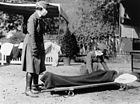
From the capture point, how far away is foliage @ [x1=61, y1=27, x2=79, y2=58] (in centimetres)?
1420

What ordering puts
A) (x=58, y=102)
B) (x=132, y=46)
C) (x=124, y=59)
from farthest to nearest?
(x=124, y=59)
(x=132, y=46)
(x=58, y=102)

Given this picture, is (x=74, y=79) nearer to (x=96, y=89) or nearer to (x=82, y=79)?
(x=82, y=79)

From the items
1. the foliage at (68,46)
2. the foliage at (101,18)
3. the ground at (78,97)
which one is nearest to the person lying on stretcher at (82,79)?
the ground at (78,97)

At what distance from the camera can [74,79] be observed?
6.92 metres

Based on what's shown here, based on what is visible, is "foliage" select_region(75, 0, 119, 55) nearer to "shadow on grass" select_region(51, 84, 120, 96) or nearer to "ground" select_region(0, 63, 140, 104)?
"shadow on grass" select_region(51, 84, 120, 96)

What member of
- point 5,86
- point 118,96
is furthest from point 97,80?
point 5,86

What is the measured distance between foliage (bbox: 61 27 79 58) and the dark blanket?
6.87m

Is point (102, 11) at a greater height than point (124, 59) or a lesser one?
greater

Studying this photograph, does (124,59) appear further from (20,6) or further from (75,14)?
(75,14)

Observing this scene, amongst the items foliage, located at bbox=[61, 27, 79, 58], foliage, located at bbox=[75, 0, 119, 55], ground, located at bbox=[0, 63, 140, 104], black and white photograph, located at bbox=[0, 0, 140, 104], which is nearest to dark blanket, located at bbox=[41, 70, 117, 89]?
black and white photograph, located at bbox=[0, 0, 140, 104]

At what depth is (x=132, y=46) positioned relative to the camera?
9.90 metres

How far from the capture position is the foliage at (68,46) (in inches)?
559

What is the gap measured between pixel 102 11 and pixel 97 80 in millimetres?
14651

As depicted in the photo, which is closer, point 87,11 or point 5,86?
point 5,86
